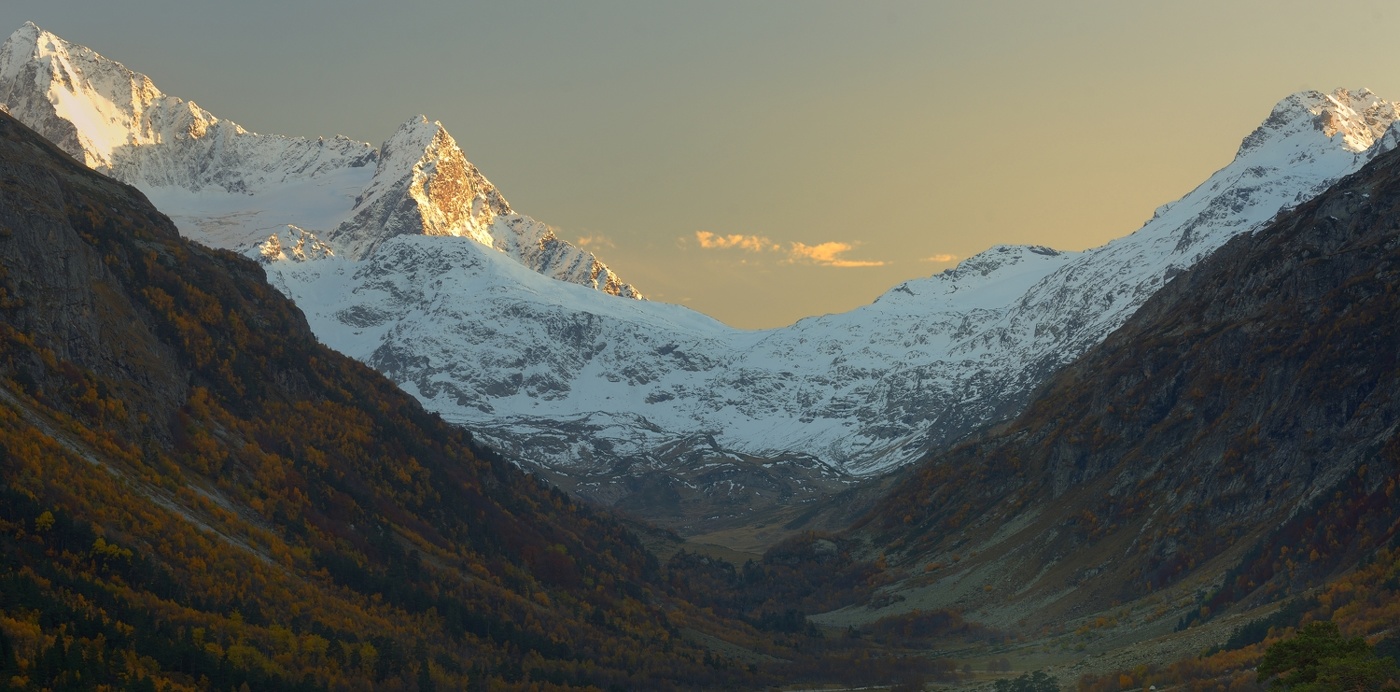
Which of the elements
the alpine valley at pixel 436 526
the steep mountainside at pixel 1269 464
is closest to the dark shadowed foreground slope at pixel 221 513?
the alpine valley at pixel 436 526

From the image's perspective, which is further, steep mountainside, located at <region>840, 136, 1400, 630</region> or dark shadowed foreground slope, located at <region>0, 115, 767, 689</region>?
steep mountainside, located at <region>840, 136, 1400, 630</region>

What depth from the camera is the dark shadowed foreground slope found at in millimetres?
110312

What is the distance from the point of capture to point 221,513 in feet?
449

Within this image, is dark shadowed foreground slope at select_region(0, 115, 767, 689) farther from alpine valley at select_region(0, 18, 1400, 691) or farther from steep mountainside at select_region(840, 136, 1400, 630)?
steep mountainside at select_region(840, 136, 1400, 630)

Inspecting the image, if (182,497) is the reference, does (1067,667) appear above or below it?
below

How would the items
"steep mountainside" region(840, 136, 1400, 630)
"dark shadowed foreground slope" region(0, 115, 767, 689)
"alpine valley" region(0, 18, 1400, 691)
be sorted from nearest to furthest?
"dark shadowed foreground slope" region(0, 115, 767, 689) → "alpine valley" region(0, 18, 1400, 691) → "steep mountainside" region(840, 136, 1400, 630)

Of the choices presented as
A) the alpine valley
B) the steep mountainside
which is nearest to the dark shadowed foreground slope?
the alpine valley

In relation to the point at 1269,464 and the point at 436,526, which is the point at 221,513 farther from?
the point at 1269,464

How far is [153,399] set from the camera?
14388 cm

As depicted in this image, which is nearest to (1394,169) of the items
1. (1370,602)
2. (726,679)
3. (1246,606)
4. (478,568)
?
(1246,606)

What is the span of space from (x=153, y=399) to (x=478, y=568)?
1642 inches

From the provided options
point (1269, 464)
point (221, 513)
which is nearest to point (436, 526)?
point (221, 513)

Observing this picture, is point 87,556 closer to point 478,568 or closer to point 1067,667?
point 478,568

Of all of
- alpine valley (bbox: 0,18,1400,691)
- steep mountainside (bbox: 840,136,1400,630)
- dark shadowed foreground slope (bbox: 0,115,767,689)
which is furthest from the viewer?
steep mountainside (bbox: 840,136,1400,630)
